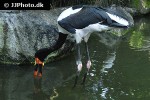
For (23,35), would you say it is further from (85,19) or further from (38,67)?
(85,19)

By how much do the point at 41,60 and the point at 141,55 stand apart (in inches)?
105

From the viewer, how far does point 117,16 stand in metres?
6.19

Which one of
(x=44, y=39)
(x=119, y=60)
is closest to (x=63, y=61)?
(x=44, y=39)

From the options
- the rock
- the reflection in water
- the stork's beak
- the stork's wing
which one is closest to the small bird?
the stork's wing

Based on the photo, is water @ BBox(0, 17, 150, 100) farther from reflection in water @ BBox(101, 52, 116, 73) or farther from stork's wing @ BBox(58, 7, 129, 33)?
stork's wing @ BBox(58, 7, 129, 33)

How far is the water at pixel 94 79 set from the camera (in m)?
6.04

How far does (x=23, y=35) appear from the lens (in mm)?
7473

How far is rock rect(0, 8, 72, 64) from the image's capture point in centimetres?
735

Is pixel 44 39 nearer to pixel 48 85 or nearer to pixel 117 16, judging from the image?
pixel 48 85

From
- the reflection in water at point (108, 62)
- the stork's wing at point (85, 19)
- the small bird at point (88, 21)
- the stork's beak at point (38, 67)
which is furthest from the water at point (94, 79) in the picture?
the stork's wing at point (85, 19)

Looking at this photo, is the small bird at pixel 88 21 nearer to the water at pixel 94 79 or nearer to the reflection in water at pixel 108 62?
the water at pixel 94 79

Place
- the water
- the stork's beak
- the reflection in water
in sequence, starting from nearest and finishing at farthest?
1. the water
2. the stork's beak
3. the reflection in water

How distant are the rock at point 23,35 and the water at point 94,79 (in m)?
0.24

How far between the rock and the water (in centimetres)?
24
